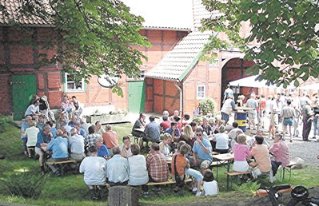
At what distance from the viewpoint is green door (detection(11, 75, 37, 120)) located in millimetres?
18203

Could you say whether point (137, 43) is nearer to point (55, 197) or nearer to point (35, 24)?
point (55, 197)

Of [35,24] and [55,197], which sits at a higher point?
[35,24]

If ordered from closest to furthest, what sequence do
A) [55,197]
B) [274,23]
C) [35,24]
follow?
[274,23]
[55,197]
[35,24]

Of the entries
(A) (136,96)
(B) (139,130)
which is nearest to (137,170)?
(B) (139,130)

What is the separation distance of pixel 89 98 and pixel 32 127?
8.88 meters

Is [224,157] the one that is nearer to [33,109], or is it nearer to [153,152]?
[153,152]

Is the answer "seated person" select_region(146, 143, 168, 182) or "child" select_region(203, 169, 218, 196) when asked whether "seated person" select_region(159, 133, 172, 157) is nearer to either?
"seated person" select_region(146, 143, 168, 182)

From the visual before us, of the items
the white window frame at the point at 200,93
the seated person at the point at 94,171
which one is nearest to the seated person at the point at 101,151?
the seated person at the point at 94,171

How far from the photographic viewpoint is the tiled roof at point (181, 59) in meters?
21.2

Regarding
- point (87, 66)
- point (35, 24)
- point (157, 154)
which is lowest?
point (157, 154)

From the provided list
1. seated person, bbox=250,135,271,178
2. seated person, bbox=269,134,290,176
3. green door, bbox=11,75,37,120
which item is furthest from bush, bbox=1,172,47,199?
green door, bbox=11,75,37,120

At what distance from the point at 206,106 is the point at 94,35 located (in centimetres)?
1352

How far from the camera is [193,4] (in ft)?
84.8

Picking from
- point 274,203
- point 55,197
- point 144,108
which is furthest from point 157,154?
point 144,108
